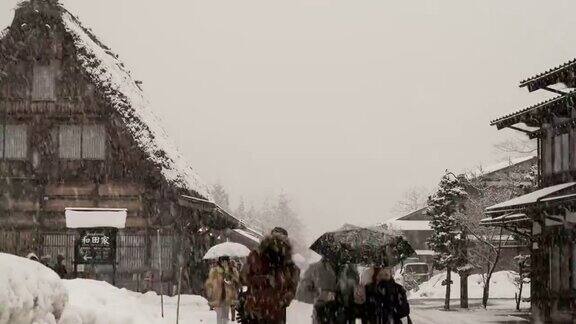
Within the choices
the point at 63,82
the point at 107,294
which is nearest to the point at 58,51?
the point at 63,82

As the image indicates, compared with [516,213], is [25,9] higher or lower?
higher

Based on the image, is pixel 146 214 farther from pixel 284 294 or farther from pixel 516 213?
pixel 284 294

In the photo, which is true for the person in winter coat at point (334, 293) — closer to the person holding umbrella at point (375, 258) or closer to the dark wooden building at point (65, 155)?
the person holding umbrella at point (375, 258)

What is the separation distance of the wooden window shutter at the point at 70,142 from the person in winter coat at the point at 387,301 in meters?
15.1

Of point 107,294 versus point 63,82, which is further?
point 63,82

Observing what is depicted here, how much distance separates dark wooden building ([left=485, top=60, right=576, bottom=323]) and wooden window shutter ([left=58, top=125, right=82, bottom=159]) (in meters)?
12.1

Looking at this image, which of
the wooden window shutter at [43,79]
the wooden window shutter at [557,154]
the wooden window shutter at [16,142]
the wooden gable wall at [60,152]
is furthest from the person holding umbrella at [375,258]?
the wooden window shutter at [16,142]

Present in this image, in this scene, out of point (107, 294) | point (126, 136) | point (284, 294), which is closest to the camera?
point (284, 294)

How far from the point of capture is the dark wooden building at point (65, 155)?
22.9m

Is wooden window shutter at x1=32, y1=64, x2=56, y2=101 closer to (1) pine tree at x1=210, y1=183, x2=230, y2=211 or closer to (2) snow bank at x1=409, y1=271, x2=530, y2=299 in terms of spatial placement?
(2) snow bank at x1=409, y1=271, x2=530, y2=299

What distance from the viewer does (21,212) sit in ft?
75.9

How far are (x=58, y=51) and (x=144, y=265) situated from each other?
22.2ft

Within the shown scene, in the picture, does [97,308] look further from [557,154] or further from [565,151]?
[557,154]

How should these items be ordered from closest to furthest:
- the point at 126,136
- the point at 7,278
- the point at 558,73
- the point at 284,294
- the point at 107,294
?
1. the point at 7,278
2. the point at 284,294
3. the point at 107,294
4. the point at 558,73
5. the point at 126,136
